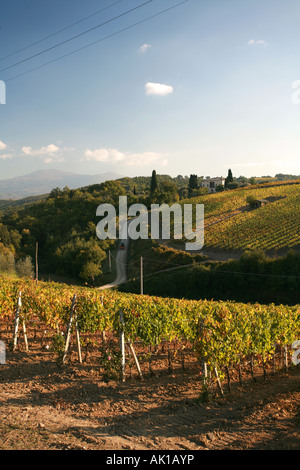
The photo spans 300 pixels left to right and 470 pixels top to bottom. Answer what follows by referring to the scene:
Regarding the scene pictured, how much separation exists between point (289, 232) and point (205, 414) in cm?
3967

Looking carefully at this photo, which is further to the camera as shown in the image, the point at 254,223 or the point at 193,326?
the point at 254,223

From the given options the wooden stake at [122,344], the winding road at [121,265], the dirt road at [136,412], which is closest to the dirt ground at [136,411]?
the dirt road at [136,412]

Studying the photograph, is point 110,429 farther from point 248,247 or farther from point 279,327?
point 248,247

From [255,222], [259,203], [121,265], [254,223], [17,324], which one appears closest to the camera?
[17,324]

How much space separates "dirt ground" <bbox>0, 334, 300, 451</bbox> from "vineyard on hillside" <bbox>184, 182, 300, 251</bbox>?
32.8 meters

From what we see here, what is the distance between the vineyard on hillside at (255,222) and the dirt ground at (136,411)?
1291 inches

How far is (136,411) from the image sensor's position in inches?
247

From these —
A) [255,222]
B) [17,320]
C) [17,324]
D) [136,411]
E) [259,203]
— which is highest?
[259,203]

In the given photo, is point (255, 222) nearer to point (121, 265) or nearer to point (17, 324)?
point (121, 265)

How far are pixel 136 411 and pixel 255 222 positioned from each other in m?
46.1

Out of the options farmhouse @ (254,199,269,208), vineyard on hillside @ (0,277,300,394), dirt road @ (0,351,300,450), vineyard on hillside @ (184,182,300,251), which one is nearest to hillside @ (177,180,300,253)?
vineyard on hillside @ (184,182,300,251)

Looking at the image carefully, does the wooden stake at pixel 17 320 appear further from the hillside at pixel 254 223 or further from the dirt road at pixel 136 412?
the hillside at pixel 254 223

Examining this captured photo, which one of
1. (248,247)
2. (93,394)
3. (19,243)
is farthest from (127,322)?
(19,243)

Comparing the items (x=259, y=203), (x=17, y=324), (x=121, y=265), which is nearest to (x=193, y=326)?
(x=17, y=324)
